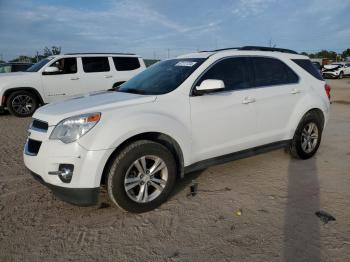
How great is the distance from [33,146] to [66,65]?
7.01m

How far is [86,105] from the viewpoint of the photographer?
3461 millimetres

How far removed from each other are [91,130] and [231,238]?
5.41 feet

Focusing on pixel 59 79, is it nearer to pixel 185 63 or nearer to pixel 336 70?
pixel 185 63

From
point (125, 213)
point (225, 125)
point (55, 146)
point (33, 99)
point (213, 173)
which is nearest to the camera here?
point (55, 146)

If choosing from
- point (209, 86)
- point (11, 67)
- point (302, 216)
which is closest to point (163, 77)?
point (209, 86)

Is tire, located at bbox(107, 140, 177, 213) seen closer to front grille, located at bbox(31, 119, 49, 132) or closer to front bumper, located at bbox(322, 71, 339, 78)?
front grille, located at bbox(31, 119, 49, 132)

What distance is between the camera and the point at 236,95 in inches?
163

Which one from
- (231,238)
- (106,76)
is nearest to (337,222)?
(231,238)

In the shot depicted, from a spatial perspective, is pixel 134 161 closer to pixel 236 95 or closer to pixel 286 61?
pixel 236 95

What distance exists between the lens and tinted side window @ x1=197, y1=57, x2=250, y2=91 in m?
4.07

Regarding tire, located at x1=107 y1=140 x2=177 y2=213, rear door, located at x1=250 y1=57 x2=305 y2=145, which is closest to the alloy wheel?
tire, located at x1=107 y1=140 x2=177 y2=213

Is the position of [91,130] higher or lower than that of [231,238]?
higher

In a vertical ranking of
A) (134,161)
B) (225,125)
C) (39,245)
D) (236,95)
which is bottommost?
(39,245)

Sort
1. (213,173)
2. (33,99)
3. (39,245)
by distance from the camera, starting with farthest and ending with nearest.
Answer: (33,99), (213,173), (39,245)
